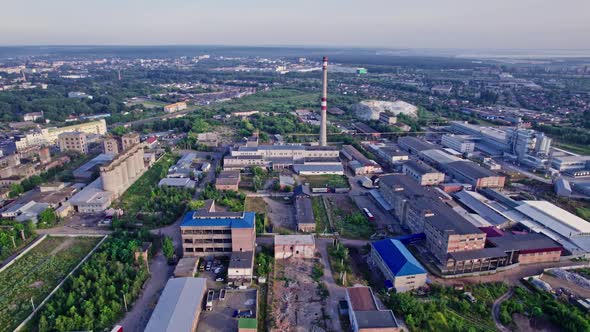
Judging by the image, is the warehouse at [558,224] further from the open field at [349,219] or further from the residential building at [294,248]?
the residential building at [294,248]

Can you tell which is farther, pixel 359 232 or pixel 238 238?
pixel 359 232

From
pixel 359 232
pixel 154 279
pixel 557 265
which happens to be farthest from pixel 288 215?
pixel 557 265

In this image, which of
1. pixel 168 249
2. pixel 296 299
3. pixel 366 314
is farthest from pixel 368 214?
pixel 168 249

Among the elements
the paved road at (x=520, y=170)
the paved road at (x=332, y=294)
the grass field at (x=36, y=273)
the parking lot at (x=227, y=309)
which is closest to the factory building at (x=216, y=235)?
the parking lot at (x=227, y=309)

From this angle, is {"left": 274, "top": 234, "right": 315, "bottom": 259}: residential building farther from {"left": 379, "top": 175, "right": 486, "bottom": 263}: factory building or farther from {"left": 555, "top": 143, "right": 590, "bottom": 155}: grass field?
{"left": 555, "top": 143, "right": 590, "bottom": 155}: grass field

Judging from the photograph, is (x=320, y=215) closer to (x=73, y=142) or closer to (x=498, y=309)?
(x=498, y=309)

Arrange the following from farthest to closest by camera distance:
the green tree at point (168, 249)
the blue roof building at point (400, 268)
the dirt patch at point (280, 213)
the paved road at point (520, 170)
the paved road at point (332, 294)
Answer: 1. the paved road at point (520, 170)
2. the dirt patch at point (280, 213)
3. the green tree at point (168, 249)
4. the blue roof building at point (400, 268)
5. the paved road at point (332, 294)

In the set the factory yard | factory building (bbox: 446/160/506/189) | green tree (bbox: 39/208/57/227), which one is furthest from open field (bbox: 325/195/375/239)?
green tree (bbox: 39/208/57/227)

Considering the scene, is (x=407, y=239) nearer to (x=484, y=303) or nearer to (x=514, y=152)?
(x=484, y=303)
